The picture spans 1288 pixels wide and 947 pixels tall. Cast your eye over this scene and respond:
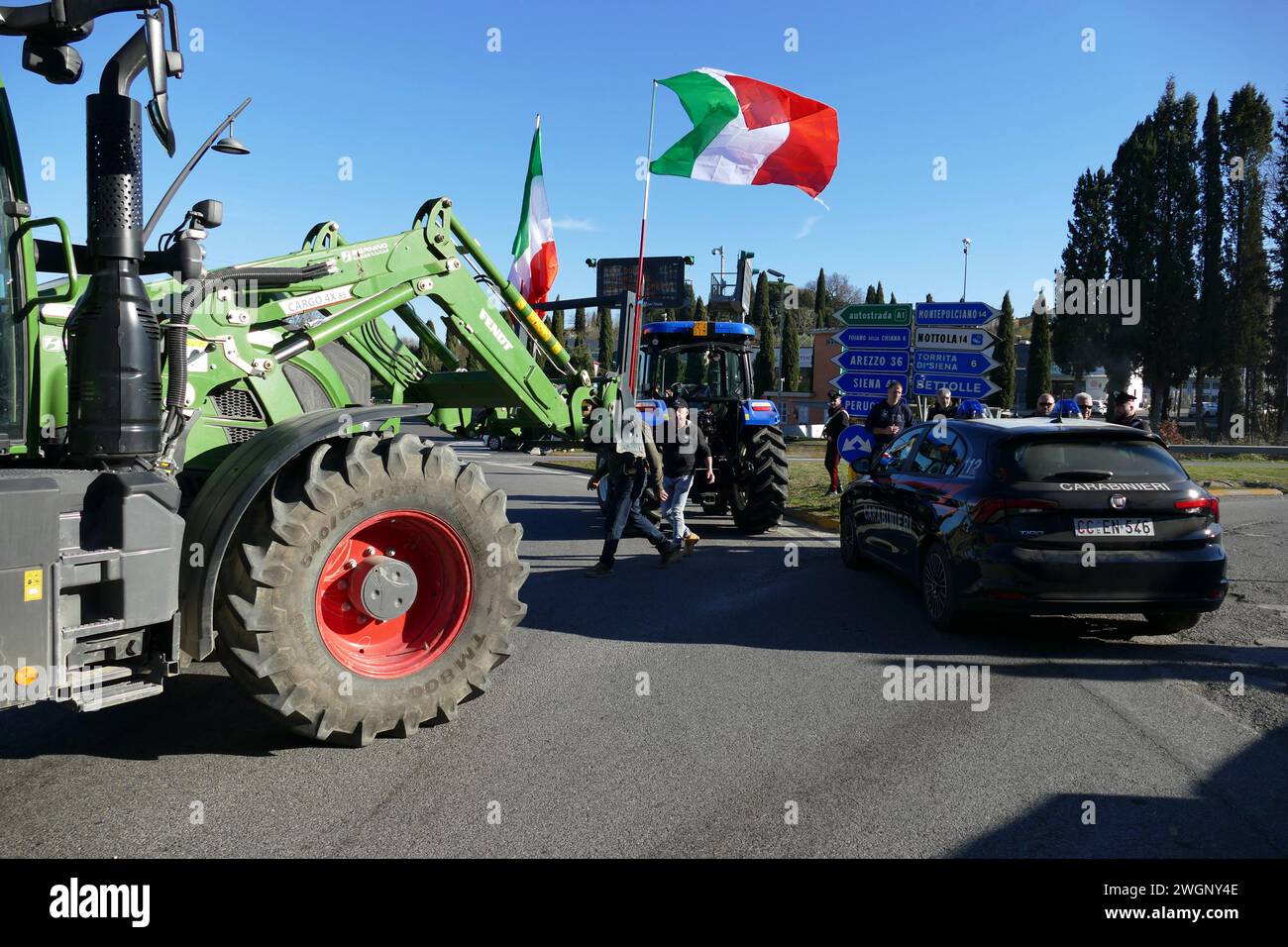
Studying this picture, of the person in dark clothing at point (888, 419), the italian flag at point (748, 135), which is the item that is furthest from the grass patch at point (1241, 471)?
the italian flag at point (748, 135)

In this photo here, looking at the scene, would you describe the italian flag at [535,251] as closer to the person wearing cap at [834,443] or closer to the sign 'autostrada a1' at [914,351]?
the sign 'autostrada a1' at [914,351]

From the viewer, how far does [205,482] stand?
4.50m

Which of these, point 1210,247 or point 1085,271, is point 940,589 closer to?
point 1210,247

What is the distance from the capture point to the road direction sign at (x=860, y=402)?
1374 cm

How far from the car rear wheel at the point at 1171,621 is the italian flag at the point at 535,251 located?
7.40m

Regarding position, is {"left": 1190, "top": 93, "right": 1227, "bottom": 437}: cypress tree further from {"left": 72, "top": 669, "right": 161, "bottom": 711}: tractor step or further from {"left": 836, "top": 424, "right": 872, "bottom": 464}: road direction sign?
{"left": 72, "top": 669, "right": 161, "bottom": 711}: tractor step

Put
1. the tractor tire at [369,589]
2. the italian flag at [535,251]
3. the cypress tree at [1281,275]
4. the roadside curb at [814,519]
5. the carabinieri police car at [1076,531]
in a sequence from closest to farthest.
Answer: the tractor tire at [369,589], the carabinieri police car at [1076,531], the italian flag at [535,251], the roadside curb at [814,519], the cypress tree at [1281,275]

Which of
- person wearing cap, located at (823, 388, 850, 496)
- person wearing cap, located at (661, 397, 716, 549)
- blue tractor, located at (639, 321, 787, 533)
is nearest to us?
person wearing cap, located at (661, 397, 716, 549)

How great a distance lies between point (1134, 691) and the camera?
17.5 ft

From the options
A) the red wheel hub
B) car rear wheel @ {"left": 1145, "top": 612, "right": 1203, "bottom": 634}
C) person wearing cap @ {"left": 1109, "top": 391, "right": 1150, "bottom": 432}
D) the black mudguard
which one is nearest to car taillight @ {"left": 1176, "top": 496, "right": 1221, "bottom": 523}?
car rear wheel @ {"left": 1145, "top": 612, "right": 1203, "bottom": 634}

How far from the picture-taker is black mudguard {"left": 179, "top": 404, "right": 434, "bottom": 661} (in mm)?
3779

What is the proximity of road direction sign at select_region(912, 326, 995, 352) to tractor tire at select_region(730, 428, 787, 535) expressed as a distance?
3051 millimetres

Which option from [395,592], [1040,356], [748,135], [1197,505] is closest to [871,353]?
[748,135]

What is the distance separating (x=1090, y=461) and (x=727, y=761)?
12.1ft
